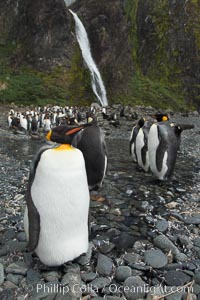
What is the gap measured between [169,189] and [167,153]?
86cm

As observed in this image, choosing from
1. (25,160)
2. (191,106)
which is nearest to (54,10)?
(191,106)

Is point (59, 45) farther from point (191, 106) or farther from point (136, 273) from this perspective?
point (136, 273)

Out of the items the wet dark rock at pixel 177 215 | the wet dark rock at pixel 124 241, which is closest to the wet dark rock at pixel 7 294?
the wet dark rock at pixel 124 241

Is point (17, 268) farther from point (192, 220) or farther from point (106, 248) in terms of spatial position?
point (192, 220)

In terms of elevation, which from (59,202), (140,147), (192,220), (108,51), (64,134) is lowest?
(192,220)

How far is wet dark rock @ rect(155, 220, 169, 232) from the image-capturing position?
4.53 m

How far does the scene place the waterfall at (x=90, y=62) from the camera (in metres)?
32.0

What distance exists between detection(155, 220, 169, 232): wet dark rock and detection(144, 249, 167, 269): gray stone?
66cm

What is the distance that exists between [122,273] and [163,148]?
394 centimetres

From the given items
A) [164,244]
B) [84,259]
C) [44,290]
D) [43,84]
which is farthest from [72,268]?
[43,84]

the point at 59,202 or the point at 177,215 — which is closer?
the point at 59,202

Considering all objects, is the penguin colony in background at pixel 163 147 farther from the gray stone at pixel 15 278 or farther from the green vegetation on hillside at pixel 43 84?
the green vegetation on hillside at pixel 43 84

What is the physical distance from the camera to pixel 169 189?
6.49 meters

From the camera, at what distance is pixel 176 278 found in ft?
11.1
